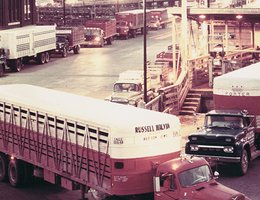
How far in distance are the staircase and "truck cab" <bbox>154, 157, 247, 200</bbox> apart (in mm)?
20081

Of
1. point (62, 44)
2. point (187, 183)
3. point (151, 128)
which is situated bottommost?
point (187, 183)

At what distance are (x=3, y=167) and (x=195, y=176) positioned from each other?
8.78 meters

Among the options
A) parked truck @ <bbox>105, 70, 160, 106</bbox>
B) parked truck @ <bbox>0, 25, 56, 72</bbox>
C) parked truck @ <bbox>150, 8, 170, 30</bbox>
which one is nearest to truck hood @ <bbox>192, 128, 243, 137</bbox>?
parked truck @ <bbox>105, 70, 160, 106</bbox>

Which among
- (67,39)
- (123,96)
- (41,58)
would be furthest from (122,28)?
(123,96)

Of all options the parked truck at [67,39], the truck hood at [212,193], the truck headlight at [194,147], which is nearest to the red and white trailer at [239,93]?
the truck headlight at [194,147]

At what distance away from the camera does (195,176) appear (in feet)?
64.6

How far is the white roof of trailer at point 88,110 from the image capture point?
808 inches

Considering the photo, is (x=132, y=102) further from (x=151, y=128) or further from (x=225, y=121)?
(x=151, y=128)

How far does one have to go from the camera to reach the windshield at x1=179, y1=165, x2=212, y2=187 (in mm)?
19438

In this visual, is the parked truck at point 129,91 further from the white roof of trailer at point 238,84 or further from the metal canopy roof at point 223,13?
the white roof of trailer at point 238,84

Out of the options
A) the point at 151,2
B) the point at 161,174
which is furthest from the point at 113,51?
the point at 151,2

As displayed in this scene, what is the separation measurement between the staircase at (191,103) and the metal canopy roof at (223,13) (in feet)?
17.1

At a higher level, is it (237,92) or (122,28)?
(122,28)

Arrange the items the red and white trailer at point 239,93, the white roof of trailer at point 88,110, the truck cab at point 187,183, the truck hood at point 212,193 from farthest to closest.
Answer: the red and white trailer at point 239,93
the white roof of trailer at point 88,110
the truck cab at point 187,183
the truck hood at point 212,193
